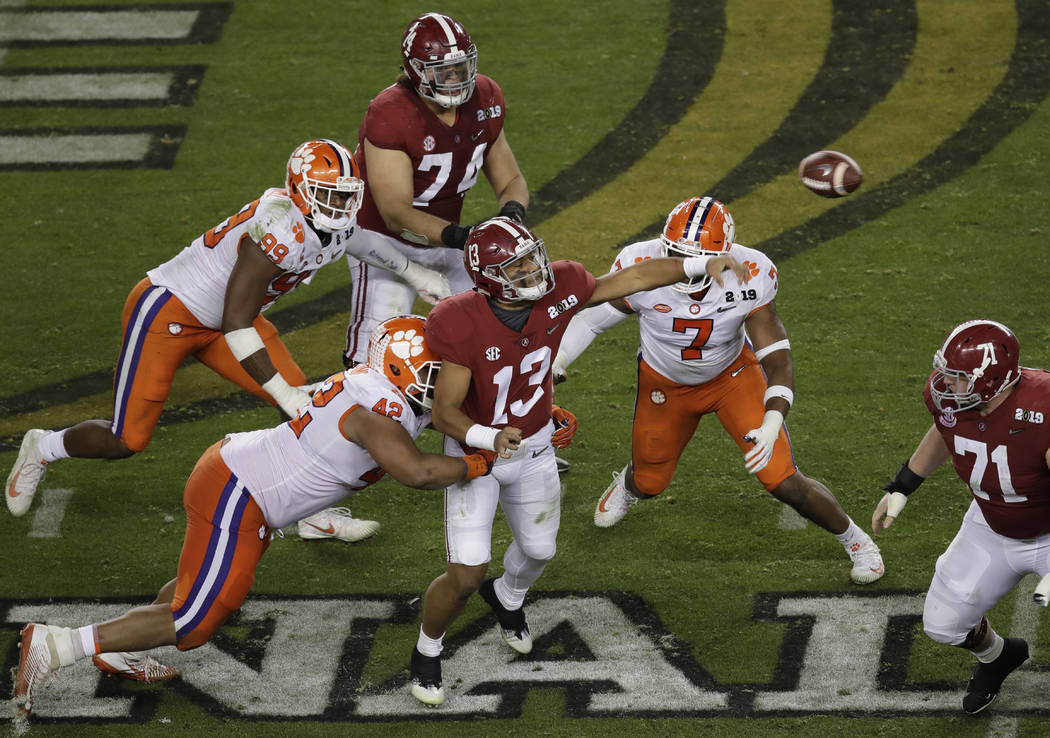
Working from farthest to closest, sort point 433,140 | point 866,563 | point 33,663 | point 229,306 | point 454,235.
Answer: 1. point 433,140
2. point 454,235
3. point 866,563
4. point 229,306
5. point 33,663

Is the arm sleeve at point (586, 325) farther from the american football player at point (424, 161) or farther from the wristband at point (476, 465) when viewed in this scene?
the wristband at point (476, 465)

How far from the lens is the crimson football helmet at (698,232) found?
5.40 m

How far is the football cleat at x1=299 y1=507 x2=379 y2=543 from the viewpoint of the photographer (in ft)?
19.8

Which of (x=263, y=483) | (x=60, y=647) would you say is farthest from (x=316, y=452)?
(x=60, y=647)

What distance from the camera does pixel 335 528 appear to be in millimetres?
6055

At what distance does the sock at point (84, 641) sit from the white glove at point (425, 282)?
2.00 m

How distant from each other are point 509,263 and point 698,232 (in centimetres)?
103

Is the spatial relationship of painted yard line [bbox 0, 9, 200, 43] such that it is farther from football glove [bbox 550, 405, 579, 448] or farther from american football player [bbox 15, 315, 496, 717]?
american football player [bbox 15, 315, 496, 717]

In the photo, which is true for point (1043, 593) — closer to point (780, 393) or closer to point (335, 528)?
point (780, 393)

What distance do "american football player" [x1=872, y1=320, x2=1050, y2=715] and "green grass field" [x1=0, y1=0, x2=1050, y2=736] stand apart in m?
0.30

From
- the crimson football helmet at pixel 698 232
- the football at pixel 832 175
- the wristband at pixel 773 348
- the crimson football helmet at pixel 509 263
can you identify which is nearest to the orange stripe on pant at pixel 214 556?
the crimson football helmet at pixel 509 263

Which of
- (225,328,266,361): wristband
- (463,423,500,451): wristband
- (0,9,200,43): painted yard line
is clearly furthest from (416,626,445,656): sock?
(0,9,200,43): painted yard line

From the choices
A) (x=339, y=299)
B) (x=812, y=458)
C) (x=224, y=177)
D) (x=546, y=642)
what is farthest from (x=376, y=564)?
(x=224, y=177)

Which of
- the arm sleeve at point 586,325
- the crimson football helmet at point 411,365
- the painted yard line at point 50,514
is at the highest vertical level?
the crimson football helmet at point 411,365
